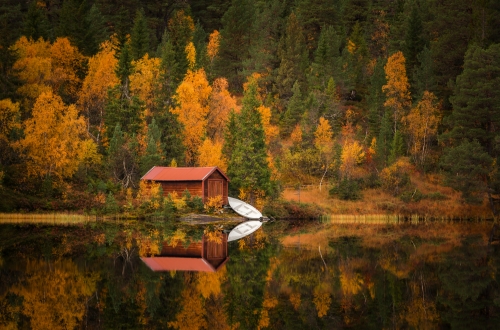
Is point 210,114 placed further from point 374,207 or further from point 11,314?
point 11,314

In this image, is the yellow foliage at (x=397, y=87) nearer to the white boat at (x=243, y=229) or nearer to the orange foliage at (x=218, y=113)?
the orange foliage at (x=218, y=113)

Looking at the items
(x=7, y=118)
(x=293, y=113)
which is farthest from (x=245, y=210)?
(x=293, y=113)

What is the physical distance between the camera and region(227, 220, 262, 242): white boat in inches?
1642

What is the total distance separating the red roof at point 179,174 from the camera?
5761 cm

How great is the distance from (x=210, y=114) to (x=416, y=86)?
22.1 meters

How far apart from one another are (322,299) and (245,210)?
35395 mm

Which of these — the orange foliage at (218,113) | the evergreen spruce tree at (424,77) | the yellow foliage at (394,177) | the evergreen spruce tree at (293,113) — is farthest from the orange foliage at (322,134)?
the evergreen spruce tree at (424,77)

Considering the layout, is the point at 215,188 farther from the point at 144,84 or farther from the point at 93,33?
the point at 93,33

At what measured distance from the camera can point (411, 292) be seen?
890 inches

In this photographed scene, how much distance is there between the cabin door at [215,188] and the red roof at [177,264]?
27903 mm

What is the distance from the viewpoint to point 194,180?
57625 mm

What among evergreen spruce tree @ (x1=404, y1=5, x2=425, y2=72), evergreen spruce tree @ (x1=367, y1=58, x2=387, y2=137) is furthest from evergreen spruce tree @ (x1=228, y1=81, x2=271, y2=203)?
evergreen spruce tree @ (x1=404, y1=5, x2=425, y2=72)

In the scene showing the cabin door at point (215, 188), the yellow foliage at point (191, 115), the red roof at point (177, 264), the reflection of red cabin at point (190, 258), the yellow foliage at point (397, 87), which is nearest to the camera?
the red roof at point (177, 264)

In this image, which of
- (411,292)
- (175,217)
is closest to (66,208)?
(175,217)
